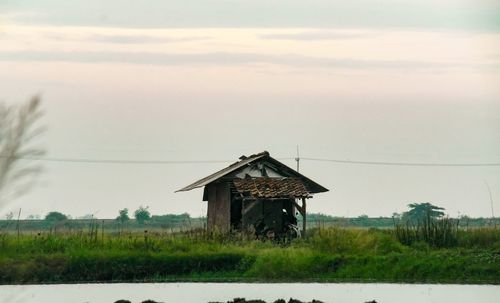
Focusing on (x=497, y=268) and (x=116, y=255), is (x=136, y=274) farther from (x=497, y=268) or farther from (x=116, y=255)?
(x=497, y=268)

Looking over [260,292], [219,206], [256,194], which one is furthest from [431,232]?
[219,206]

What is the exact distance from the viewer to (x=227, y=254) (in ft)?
64.3

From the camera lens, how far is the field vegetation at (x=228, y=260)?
18.5m

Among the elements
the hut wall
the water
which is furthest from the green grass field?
the hut wall

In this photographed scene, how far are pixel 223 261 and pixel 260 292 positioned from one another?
2900 millimetres

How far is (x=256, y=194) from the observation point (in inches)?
936

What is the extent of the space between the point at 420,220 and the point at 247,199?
4042 mm

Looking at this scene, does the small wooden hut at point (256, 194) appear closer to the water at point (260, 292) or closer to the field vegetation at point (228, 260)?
the field vegetation at point (228, 260)

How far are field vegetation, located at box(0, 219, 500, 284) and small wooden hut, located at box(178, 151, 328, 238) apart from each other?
3.33 m

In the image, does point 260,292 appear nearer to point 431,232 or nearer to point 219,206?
point 431,232

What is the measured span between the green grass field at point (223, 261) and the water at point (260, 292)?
0.66m

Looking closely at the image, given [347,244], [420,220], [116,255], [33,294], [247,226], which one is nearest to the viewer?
[33,294]

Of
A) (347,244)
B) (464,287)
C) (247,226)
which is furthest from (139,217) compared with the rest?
(464,287)

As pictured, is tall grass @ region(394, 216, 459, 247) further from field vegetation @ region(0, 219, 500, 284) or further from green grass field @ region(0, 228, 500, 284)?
green grass field @ region(0, 228, 500, 284)
